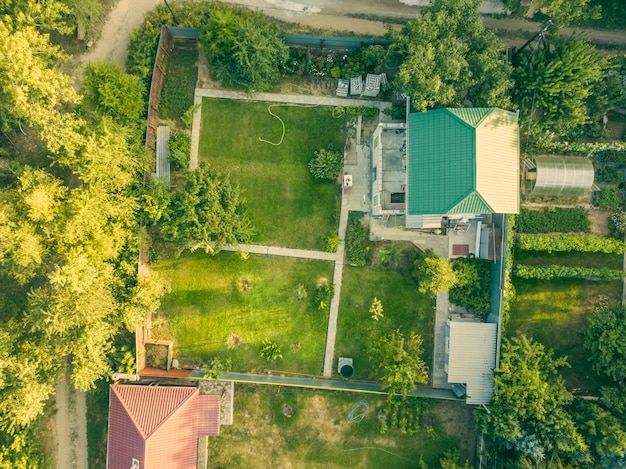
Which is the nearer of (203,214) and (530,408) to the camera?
(530,408)

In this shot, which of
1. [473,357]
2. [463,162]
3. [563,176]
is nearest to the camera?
[463,162]

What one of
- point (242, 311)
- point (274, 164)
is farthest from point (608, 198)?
point (242, 311)

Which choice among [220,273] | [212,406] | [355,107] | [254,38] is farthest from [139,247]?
[355,107]

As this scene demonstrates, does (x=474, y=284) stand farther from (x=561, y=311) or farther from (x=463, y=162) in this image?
(x=463, y=162)

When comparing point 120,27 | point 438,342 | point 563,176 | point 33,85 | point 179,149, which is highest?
point 120,27

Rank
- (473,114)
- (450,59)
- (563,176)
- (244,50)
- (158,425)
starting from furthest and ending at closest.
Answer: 1. (563,176)
2. (158,425)
3. (244,50)
4. (473,114)
5. (450,59)

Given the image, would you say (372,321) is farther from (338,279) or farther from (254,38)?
(254,38)
